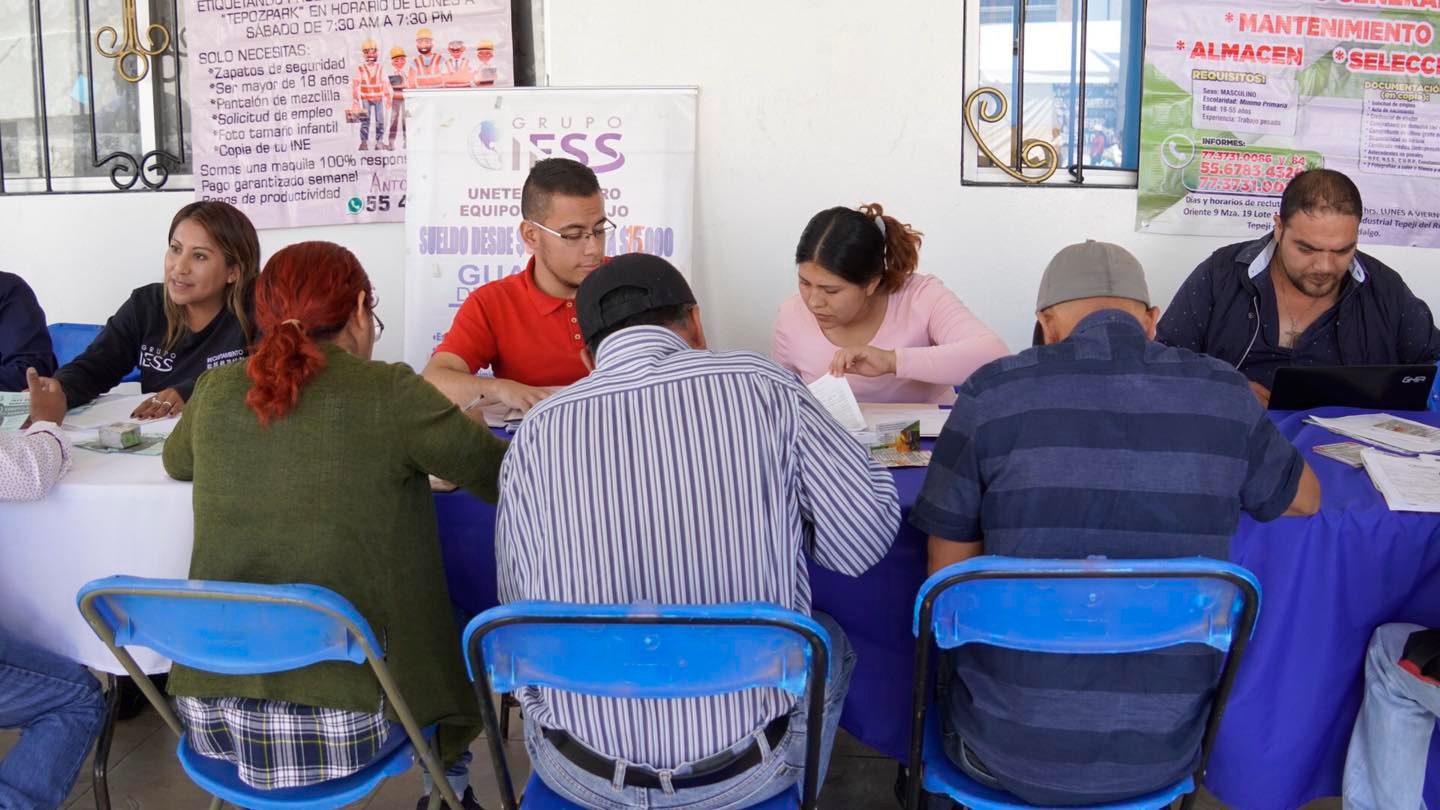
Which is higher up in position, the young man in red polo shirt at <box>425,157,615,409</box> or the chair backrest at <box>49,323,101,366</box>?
the young man in red polo shirt at <box>425,157,615,409</box>

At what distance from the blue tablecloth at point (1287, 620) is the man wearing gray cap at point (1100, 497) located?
26 cm

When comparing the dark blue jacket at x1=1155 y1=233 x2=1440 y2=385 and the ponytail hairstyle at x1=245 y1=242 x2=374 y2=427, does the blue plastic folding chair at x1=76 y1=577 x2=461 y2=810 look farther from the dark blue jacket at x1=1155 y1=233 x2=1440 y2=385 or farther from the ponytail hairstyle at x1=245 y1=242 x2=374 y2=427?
the dark blue jacket at x1=1155 y1=233 x2=1440 y2=385

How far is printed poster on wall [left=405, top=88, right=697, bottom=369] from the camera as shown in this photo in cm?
388

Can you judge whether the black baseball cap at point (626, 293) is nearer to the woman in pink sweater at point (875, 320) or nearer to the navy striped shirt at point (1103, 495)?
the navy striped shirt at point (1103, 495)

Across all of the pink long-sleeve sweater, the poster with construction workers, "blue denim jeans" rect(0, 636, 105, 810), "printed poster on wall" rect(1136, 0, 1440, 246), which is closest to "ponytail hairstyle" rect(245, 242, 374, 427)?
"blue denim jeans" rect(0, 636, 105, 810)

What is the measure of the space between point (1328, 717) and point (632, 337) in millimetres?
1328

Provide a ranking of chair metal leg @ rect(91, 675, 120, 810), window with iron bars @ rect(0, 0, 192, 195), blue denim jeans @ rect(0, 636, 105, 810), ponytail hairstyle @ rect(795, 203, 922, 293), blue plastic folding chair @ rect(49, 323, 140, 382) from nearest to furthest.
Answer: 1. blue denim jeans @ rect(0, 636, 105, 810)
2. chair metal leg @ rect(91, 675, 120, 810)
3. ponytail hairstyle @ rect(795, 203, 922, 293)
4. blue plastic folding chair @ rect(49, 323, 140, 382)
5. window with iron bars @ rect(0, 0, 192, 195)

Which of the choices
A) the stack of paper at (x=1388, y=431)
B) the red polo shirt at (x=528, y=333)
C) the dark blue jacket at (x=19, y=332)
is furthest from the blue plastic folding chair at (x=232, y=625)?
the stack of paper at (x=1388, y=431)

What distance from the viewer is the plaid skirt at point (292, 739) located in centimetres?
161

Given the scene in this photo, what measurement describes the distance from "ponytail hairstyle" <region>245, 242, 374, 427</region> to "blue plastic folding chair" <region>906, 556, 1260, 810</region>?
0.94 m

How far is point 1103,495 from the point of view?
1460 millimetres

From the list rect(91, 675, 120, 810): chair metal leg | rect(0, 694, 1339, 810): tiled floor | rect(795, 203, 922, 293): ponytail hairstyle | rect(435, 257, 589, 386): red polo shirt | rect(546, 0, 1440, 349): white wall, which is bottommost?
rect(0, 694, 1339, 810): tiled floor

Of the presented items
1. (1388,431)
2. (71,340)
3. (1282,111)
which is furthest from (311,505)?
(1282,111)

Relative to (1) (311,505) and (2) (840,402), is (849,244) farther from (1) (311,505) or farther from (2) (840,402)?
(1) (311,505)
